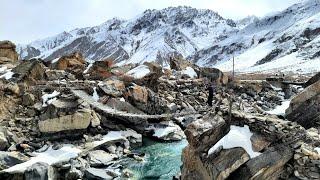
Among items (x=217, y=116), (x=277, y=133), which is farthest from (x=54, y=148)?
(x=277, y=133)

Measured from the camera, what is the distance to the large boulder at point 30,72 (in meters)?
34.3

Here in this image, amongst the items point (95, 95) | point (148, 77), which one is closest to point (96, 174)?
point (95, 95)

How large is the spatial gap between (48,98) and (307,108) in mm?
18108

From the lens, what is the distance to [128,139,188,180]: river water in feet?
73.2

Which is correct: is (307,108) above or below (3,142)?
Answer: above

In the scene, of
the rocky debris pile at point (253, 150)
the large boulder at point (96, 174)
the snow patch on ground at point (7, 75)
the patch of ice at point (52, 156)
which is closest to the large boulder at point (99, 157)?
the patch of ice at point (52, 156)

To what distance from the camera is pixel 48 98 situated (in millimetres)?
30297

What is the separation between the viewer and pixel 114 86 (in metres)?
34.6

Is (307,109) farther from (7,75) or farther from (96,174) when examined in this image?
(7,75)

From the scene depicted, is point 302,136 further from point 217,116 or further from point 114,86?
point 114,86

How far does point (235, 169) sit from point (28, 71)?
81.9 ft

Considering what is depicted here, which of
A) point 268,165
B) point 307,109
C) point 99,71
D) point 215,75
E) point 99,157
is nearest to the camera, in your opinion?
point 268,165

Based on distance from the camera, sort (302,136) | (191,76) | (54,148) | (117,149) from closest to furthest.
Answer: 1. (302,136)
2. (54,148)
3. (117,149)
4. (191,76)

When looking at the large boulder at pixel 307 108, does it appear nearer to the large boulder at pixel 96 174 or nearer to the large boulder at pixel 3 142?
the large boulder at pixel 96 174
